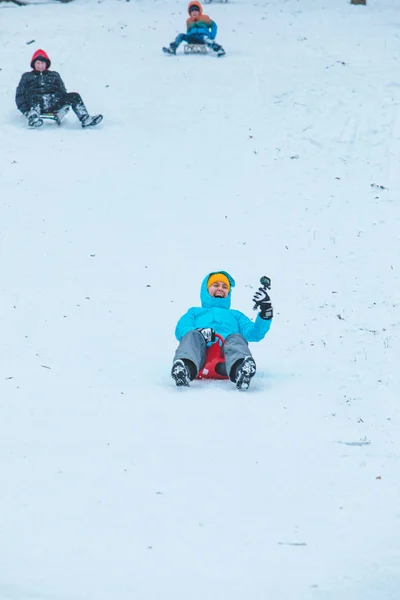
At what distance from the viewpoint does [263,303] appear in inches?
268

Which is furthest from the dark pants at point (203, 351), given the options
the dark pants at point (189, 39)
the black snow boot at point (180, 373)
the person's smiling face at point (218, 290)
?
the dark pants at point (189, 39)

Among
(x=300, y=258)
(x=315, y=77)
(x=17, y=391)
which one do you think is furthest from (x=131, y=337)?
(x=315, y=77)

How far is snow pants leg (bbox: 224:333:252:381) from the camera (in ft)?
21.4

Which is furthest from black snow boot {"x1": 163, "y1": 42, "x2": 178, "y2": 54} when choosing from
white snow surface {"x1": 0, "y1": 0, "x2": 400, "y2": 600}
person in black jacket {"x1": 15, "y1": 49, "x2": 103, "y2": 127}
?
person in black jacket {"x1": 15, "y1": 49, "x2": 103, "y2": 127}

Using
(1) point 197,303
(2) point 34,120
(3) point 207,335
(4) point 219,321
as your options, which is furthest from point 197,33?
(3) point 207,335

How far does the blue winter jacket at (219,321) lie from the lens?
7098 mm

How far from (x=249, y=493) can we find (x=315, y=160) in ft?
25.3

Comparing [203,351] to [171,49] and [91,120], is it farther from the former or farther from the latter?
[171,49]

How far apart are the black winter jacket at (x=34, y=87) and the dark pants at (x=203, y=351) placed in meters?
7.28

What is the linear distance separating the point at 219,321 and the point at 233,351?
2.01 ft

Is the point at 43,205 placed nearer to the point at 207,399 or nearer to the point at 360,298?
the point at 360,298

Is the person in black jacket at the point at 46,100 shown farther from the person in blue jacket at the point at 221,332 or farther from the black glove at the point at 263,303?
the black glove at the point at 263,303

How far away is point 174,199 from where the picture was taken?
432 inches

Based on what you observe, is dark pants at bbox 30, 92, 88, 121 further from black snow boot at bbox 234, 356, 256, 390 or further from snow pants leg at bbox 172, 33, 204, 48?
black snow boot at bbox 234, 356, 256, 390
